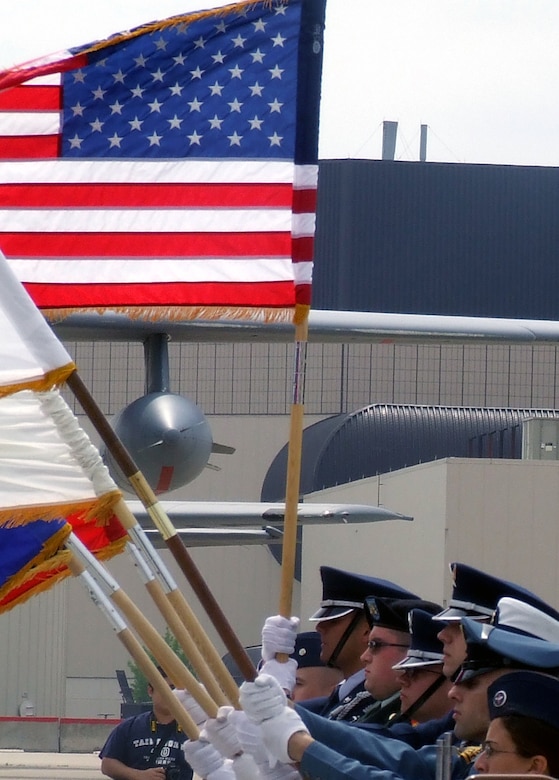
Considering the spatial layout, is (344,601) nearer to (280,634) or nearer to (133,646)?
(280,634)

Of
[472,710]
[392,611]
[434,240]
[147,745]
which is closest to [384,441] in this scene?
[434,240]

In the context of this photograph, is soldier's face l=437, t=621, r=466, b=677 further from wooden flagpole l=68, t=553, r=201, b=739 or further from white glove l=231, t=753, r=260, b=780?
wooden flagpole l=68, t=553, r=201, b=739

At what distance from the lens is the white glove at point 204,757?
3.47 m

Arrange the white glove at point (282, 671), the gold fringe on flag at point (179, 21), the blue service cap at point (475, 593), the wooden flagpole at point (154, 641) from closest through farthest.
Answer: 1. the wooden flagpole at point (154, 641)
2. the blue service cap at point (475, 593)
3. the white glove at point (282, 671)
4. the gold fringe on flag at point (179, 21)

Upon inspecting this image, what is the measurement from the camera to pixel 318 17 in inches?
204

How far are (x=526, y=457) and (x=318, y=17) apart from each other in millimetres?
14887

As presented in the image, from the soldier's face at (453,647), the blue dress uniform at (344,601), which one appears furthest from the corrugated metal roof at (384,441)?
the soldier's face at (453,647)

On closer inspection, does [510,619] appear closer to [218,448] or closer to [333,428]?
[218,448]

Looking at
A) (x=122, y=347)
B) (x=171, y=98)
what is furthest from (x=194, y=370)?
(x=171, y=98)

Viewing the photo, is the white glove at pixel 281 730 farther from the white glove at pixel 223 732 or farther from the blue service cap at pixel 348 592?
the blue service cap at pixel 348 592

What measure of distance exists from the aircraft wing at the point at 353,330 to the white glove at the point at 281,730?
7.10m

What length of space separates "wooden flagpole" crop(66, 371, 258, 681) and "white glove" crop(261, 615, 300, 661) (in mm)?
705

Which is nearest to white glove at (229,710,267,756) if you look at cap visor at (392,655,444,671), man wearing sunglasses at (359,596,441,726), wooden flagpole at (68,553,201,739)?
wooden flagpole at (68,553,201,739)

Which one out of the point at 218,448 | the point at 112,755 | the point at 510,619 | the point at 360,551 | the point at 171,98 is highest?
the point at 171,98
